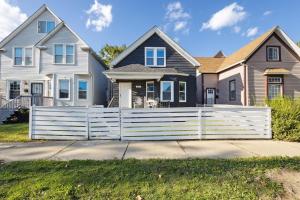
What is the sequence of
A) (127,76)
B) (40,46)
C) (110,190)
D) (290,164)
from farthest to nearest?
(40,46)
(127,76)
(290,164)
(110,190)

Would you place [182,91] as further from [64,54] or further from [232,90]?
[64,54]

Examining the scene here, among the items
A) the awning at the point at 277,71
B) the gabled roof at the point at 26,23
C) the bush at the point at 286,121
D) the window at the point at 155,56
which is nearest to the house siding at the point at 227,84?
the awning at the point at 277,71

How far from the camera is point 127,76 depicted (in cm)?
1662

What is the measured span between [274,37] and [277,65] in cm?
234

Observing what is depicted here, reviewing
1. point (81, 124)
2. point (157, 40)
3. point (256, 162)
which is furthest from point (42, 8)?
point (256, 162)

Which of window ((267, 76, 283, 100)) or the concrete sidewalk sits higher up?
→ window ((267, 76, 283, 100))

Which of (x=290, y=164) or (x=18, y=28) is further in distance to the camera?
(x=18, y=28)

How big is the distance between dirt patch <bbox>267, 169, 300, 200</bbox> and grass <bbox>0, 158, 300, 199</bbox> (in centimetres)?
13

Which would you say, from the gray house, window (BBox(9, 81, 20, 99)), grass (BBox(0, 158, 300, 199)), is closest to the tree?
window (BBox(9, 81, 20, 99))

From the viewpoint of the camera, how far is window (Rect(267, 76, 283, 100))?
63.4 ft

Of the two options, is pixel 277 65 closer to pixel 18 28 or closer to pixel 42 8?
pixel 42 8

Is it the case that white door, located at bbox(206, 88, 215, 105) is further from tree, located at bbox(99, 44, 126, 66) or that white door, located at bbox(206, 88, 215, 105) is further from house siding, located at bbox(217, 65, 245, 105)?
tree, located at bbox(99, 44, 126, 66)

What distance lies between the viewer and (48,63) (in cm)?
1906

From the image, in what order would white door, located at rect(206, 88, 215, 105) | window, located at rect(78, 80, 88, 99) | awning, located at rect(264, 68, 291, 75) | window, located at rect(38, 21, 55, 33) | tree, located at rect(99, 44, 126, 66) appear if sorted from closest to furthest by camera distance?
1. awning, located at rect(264, 68, 291, 75)
2. window, located at rect(78, 80, 88, 99)
3. window, located at rect(38, 21, 55, 33)
4. white door, located at rect(206, 88, 215, 105)
5. tree, located at rect(99, 44, 126, 66)
